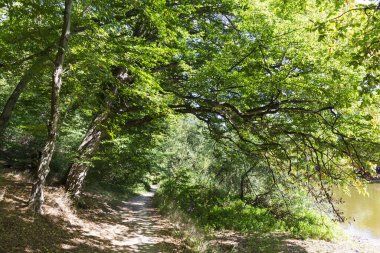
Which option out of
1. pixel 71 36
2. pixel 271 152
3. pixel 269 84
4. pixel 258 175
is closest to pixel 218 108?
pixel 269 84

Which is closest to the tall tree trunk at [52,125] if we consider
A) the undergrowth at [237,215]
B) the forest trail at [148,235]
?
the forest trail at [148,235]

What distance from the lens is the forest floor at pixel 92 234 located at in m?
6.57

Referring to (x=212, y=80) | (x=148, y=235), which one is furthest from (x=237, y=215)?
(x=212, y=80)

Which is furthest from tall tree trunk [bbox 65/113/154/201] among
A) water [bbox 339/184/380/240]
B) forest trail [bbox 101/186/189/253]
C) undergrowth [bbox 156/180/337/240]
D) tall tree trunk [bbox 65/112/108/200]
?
water [bbox 339/184/380/240]

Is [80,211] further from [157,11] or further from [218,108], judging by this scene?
[157,11]

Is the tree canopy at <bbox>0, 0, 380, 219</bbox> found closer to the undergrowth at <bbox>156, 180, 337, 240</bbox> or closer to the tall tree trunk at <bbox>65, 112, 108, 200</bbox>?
the tall tree trunk at <bbox>65, 112, 108, 200</bbox>

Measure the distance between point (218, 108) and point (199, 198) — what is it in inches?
290

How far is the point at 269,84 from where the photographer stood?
25.3ft

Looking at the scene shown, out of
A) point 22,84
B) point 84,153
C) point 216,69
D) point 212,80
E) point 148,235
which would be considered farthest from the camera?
point 84,153

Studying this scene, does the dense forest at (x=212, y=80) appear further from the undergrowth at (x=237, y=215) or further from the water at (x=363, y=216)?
the water at (x=363, y=216)

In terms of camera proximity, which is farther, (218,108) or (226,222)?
(226,222)

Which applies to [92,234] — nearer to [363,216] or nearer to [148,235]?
[148,235]

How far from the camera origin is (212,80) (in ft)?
28.0

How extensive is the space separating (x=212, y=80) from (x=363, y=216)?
2065 cm
